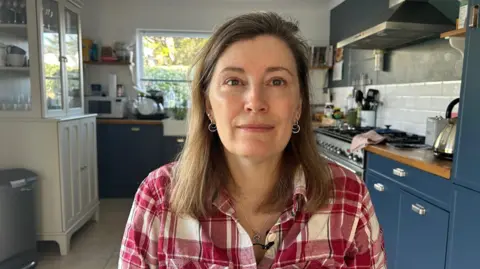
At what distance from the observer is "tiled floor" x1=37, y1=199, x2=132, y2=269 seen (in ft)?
8.24

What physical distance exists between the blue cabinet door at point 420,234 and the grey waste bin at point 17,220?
7.81 feet

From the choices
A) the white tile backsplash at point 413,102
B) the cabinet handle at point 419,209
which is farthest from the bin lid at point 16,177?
the white tile backsplash at point 413,102

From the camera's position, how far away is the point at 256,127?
2.79ft

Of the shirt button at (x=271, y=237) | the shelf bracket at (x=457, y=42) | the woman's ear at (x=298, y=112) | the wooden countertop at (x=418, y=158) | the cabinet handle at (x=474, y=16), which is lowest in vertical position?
the shirt button at (x=271, y=237)

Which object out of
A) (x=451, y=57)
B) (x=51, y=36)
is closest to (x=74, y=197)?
(x=51, y=36)

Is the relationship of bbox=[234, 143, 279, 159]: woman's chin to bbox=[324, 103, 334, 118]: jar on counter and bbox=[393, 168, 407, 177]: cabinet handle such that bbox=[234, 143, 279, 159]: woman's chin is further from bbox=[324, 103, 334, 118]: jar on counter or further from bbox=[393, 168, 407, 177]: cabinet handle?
bbox=[324, 103, 334, 118]: jar on counter

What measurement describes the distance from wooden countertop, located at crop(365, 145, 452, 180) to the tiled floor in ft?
6.64

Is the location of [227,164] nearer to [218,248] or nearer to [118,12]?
[218,248]

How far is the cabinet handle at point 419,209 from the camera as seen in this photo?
1.77 metres

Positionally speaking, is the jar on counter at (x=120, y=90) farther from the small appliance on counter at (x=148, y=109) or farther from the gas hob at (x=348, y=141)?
the gas hob at (x=348, y=141)

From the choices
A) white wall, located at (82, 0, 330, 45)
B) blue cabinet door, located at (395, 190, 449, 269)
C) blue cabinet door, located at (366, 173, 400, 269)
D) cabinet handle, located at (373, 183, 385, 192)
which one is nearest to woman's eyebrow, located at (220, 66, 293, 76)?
blue cabinet door, located at (395, 190, 449, 269)

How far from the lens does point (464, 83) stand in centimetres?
157

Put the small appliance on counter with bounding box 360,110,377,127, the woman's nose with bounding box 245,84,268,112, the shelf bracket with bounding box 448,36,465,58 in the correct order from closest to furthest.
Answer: the woman's nose with bounding box 245,84,268,112, the shelf bracket with bounding box 448,36,465,58, the small appliance on counter with bounding box 360,110,377,127

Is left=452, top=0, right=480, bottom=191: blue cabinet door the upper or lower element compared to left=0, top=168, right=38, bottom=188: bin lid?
upper
